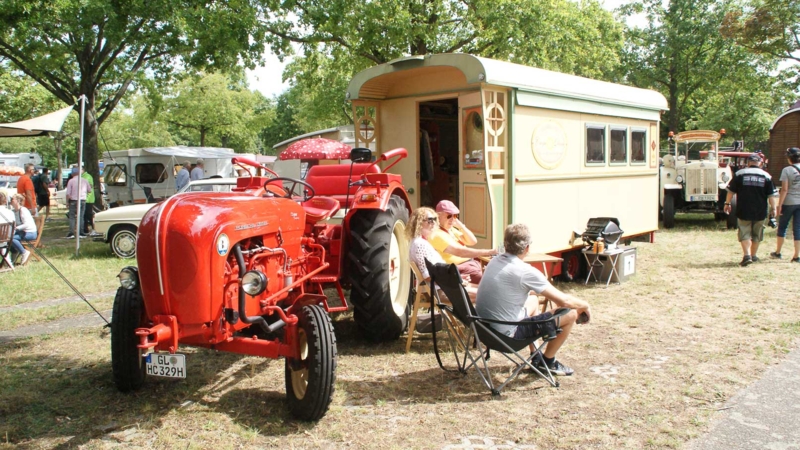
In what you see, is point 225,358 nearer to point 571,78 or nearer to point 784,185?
point 571,78

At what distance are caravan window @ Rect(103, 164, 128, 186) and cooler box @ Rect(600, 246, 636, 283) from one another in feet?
57.7

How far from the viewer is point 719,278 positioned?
28.0ft

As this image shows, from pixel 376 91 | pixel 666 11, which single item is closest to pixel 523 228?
pixel 376 91

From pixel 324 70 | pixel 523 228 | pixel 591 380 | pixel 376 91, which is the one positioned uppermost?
pixel 324 70

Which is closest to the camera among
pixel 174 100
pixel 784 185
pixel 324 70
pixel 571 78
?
pixel 571 78

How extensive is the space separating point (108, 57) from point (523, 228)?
644 inches

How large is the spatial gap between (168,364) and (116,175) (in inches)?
779

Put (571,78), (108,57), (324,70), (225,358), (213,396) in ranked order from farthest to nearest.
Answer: (324,70), (108,57), (571,78), (225,358), (213,396)

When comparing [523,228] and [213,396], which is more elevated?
[523,228]

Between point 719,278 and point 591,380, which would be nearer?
point 591,380

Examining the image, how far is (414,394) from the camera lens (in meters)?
4.47

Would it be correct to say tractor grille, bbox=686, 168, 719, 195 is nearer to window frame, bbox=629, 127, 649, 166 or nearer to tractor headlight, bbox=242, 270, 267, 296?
window frame, bbox=629, 127, 649, 166

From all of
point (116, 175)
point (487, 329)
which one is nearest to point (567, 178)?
point (487, 329)

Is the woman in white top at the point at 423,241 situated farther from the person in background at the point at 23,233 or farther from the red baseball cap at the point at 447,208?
the person in background at the point at 23,233
